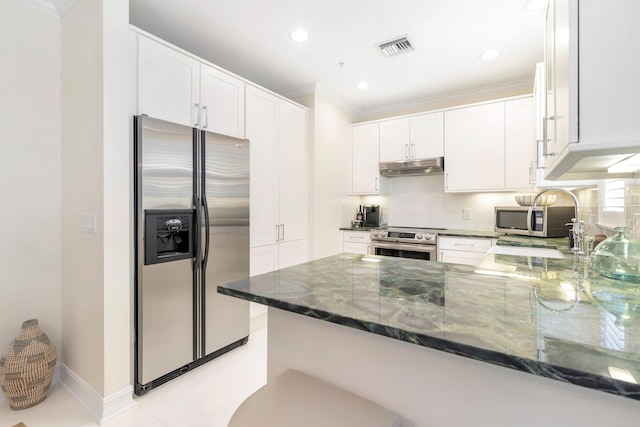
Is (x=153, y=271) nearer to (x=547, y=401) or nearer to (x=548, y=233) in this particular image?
(x=547, y=401)

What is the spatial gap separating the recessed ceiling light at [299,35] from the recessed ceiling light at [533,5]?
5.37 feet

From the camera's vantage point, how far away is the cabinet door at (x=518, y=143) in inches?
124

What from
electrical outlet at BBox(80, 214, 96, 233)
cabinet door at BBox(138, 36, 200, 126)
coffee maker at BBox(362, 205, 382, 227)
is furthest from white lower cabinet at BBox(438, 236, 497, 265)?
electrical outlet at BBox(80, 214, 96, 233)

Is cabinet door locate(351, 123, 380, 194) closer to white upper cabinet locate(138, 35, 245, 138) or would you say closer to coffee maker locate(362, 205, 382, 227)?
coffee maker locate(362, 205, 382, 227)

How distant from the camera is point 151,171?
77.0 inches

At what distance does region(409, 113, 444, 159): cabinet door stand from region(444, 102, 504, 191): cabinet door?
0.08m

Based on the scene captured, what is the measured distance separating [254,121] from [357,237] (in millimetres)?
1971

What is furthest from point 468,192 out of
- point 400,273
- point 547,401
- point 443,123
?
point 547,401

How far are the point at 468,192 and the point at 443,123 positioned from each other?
89 cm

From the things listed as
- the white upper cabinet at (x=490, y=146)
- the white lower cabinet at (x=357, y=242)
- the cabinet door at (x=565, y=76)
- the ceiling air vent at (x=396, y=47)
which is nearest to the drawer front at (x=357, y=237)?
the white lower cabinet at (x=357, y=242)

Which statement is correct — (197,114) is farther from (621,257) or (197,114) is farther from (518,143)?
(518,143)

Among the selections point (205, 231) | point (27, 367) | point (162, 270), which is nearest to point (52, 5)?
point (205, 231)

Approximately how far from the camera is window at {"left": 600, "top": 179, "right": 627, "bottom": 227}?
176cm

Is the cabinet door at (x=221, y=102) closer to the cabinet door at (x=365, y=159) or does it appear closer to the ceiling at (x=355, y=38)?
the ceiling at (x=355, y=38)
